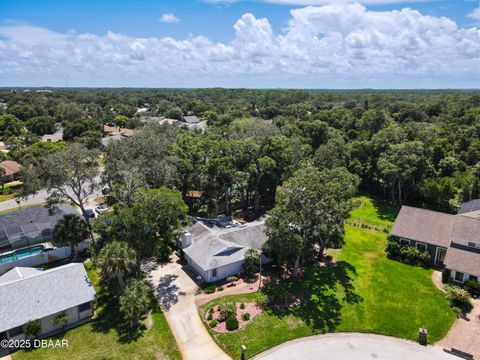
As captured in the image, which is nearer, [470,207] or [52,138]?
[470,207]

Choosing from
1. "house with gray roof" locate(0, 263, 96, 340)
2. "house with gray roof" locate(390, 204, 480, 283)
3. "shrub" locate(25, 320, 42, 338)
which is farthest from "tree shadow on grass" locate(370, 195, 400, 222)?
"shrub" locate(25, 320, 42, 338)

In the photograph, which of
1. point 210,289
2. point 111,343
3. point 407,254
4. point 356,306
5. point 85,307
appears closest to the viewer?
point 111,343

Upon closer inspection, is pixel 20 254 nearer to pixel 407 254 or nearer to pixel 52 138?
pixel 407 254

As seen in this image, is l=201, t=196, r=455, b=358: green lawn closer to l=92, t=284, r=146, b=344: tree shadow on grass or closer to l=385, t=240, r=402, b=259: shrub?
l=385, t=240, r=402, b=259: shrub

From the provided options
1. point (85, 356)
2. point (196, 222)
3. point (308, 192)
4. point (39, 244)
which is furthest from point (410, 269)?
point (39, 244)

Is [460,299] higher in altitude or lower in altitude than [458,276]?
lower

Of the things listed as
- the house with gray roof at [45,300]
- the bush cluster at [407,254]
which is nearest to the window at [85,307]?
the house with gray roof at [45,300]

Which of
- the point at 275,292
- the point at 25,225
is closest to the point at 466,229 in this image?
the point at 275,292
